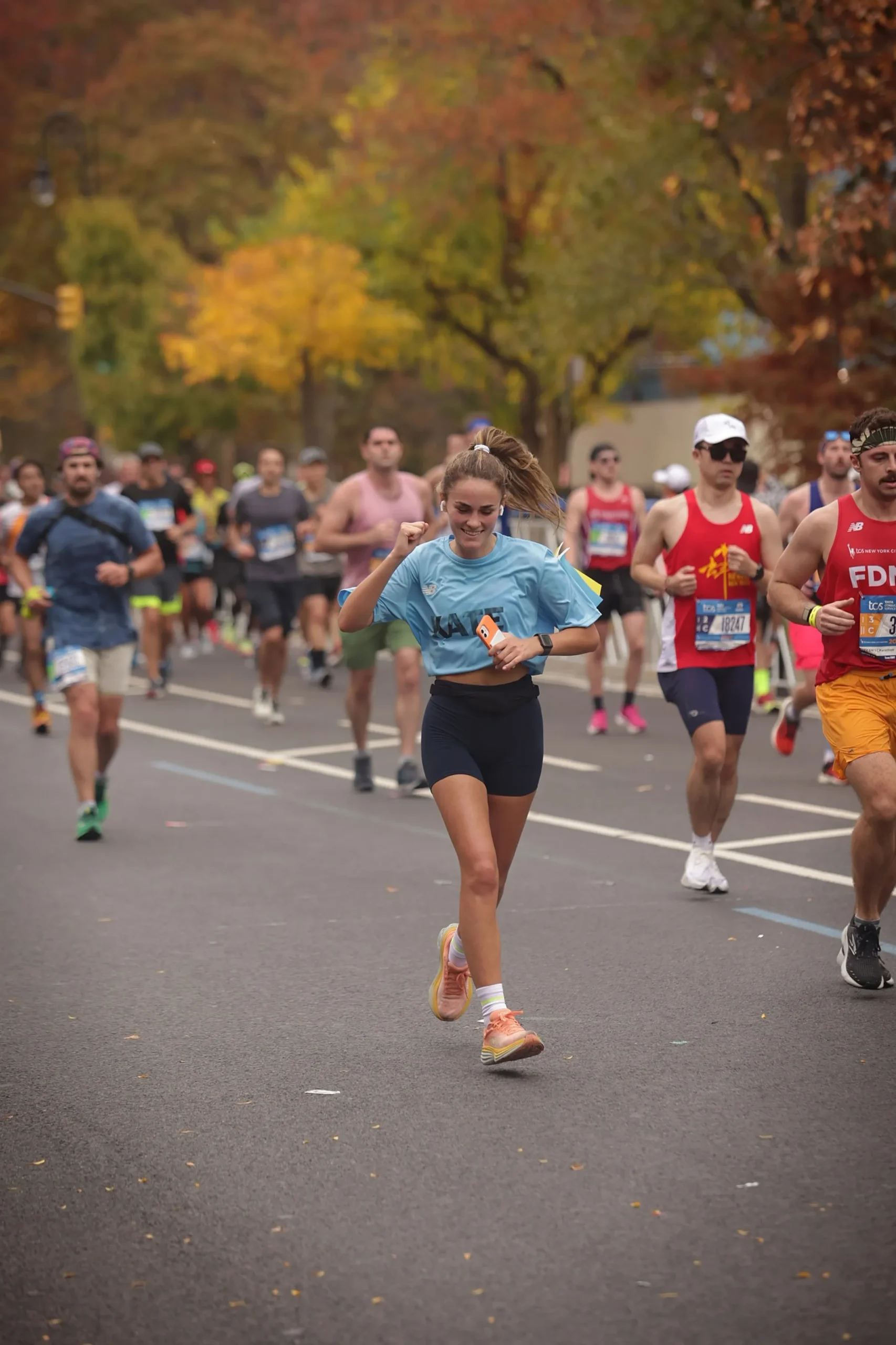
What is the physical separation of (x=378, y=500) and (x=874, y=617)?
5704mm

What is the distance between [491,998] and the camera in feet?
19.1

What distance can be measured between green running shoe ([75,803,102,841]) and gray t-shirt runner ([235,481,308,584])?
18.0 feet

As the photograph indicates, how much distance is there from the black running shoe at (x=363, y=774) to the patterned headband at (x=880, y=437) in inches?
228

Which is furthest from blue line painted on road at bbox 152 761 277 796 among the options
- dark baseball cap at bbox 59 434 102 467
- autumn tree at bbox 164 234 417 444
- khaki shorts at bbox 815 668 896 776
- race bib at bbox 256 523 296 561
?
autumn tree at bbox 164 234 417 444

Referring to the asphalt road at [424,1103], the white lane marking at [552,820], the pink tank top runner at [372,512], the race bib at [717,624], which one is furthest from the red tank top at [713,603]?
the pink tank top runner at [372,512]

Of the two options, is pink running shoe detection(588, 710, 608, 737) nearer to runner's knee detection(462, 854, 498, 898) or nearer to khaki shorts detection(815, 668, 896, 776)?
khaki shorts detection(815, 668, 896, 776)

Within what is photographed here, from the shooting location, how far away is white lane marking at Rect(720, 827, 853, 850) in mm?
9914

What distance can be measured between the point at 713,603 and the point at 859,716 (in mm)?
1889

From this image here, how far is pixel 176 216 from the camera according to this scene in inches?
2109

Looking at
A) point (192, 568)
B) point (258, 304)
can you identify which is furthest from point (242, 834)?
point (258, 304)

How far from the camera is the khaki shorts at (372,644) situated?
1148 cm

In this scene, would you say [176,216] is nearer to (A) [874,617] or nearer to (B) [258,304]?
A: (B) [258,304]

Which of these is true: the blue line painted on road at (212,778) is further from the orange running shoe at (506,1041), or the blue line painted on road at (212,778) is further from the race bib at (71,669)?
→ the orange running shoe at (506,1041)

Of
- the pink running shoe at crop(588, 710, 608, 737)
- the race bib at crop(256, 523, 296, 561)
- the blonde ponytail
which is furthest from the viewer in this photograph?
the race bib at crop(256, 523, 296, 561)
